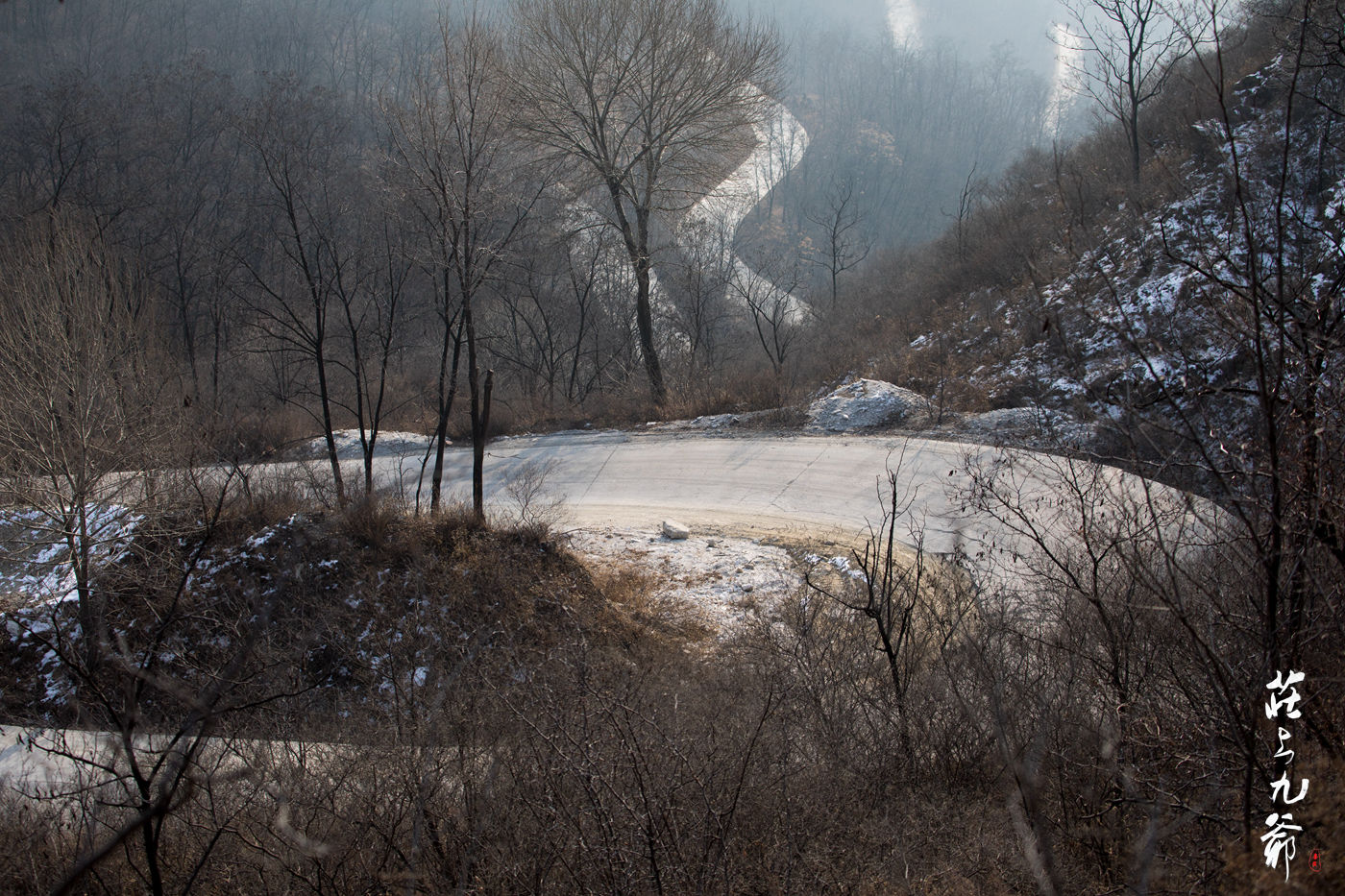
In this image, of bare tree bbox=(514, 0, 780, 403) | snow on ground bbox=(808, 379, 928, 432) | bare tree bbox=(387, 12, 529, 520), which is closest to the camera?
bare tree bbox=(387, 12, 529, 520)

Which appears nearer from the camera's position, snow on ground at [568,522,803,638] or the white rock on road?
snow on ground at [568,522,803,638]

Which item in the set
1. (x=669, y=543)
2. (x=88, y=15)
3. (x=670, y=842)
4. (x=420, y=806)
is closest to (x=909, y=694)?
(x=670, y=842)

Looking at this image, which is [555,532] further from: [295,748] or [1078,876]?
[1078,876]

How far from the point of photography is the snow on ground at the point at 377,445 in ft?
50.2

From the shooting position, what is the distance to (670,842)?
10.8ft

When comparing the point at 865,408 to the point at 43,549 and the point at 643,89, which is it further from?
the point at 43,549

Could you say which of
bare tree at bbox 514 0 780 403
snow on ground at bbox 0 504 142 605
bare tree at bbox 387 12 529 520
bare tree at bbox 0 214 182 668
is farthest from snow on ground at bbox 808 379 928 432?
snow on ground at bbox 0 504 142 605

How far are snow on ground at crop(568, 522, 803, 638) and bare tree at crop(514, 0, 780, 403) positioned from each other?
7.13 meters

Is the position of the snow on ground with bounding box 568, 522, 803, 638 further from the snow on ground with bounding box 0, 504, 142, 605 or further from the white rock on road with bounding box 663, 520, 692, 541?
the snow on ground with bounding box 0, 504, 142, 605

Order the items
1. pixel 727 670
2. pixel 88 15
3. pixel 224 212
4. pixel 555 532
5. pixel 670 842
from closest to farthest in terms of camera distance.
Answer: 1. pixel 670 842
2. pixel 727 670
3. pixel 555 532
4. pixel 224 212
5. pixel 88 15

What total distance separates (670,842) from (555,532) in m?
6.91

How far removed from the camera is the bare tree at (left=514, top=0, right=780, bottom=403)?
1734cm

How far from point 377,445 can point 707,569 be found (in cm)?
967

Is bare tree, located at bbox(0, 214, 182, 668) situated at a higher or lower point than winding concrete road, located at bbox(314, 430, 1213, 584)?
higher
